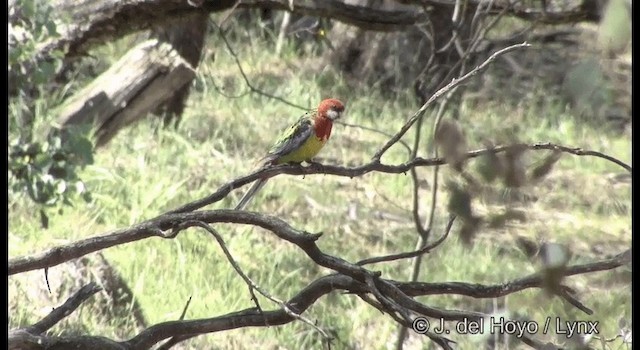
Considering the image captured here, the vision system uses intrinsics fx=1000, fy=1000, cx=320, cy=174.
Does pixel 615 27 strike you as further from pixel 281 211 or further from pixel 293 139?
pixel 281 211

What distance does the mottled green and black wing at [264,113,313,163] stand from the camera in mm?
2332

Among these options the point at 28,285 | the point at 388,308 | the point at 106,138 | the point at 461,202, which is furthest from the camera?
the point at 106,138

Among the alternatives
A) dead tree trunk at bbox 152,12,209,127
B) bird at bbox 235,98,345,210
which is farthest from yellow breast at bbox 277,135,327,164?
dead tree trunk at bbox 152,12,209,127

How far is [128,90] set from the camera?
3.59m

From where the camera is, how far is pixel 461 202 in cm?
62

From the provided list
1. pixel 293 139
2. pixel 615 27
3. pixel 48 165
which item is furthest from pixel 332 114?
pixel 615 27

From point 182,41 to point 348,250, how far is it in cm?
98

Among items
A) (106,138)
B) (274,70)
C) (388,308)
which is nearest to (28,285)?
(106,138)

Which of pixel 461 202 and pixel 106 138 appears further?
pixel 106 138

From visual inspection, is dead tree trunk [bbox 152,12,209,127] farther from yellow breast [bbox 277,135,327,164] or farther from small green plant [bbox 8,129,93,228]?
yellow breast [bbox 277,135,327,164]

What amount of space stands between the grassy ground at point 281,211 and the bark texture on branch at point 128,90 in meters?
0.21

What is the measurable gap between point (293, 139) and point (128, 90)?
4.63 feet

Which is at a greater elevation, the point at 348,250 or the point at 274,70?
the point at 274,70

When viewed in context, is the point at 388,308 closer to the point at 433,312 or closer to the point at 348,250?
the point at 433,312
